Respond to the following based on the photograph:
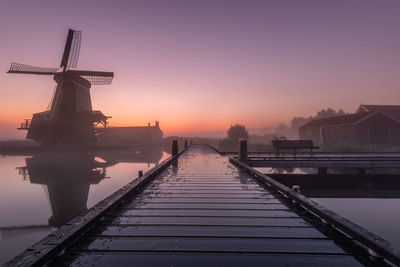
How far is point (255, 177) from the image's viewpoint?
24.3 ft

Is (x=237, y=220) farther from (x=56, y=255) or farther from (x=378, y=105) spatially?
(x=378, y=105)

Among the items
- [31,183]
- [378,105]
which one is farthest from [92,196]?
[378,105]

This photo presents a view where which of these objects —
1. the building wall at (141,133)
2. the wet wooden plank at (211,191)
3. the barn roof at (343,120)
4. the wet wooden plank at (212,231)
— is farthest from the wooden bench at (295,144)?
the building wall at (141,133)

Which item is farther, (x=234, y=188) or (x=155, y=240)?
(x=234, y=188)

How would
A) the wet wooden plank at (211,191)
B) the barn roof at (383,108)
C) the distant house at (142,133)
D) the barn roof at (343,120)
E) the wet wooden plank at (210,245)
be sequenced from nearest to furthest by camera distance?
the wet wooden plank at (210,245) < the wet wooden plank at (211,191) < the barn roof at (343,120) < the barn roof at (383,108) < the distant house at (142,133)

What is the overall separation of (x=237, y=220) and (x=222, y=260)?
1206mm

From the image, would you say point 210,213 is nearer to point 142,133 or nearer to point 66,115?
point 66,115

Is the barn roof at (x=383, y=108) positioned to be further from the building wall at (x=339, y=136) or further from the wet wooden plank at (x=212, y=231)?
the wet wooden plank at (x=212, y=231)

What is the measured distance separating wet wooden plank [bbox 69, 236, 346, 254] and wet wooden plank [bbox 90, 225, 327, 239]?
109 millimetres

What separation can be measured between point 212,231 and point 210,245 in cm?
40

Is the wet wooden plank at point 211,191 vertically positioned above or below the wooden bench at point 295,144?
below

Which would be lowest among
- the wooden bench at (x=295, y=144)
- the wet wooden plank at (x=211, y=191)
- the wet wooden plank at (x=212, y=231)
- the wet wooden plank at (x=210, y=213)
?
the wet wooden plank at (x=212, y=231)

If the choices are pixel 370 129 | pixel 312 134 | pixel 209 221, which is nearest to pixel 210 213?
pixel 209 221

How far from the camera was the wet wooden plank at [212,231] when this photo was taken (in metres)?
2.94
